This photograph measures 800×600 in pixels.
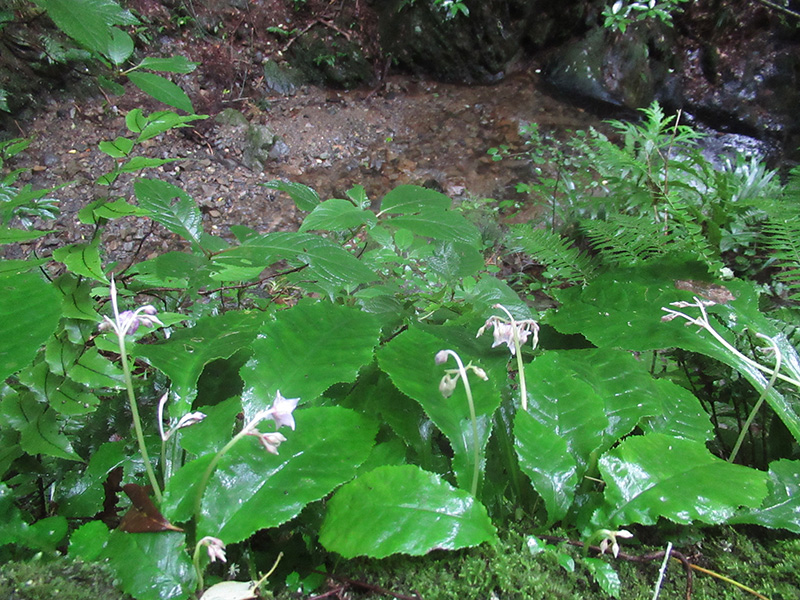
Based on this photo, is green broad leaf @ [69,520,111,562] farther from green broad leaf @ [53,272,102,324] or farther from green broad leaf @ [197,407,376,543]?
green broad leaf @ [53,272,102,324]

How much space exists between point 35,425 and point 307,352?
521 mm

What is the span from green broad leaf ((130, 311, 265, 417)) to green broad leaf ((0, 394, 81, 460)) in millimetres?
184

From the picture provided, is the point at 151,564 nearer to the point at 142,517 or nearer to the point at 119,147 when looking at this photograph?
the point at 142,517

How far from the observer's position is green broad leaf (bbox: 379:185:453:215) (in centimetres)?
131

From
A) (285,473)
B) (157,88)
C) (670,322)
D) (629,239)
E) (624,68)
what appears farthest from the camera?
(624,68)

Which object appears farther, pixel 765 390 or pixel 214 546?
pixel 765 390

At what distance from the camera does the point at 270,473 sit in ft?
2.41

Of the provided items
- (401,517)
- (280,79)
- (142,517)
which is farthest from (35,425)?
(280,79)

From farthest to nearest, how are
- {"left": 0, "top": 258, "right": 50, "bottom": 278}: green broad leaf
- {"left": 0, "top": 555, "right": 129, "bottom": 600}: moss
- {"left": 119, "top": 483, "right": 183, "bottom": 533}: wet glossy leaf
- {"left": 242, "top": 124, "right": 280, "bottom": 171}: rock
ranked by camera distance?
{"left": 242, "top": 124, "right": 280, "bottom": 171}: rock < {"left": 0, "top": 258, "right": 50, "bottom": 278}: green broad leaf < {"left": 119, "top": 483, "right": 183, "bottom": 533}: wet glossy leaf < {"left": 0, "top": 555, "right": 129, "bottom": 600}: moss

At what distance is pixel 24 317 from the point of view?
0.77 m

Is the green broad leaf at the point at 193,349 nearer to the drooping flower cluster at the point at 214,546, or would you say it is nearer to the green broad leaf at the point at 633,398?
the drooping flower cluster at the point at 214,546

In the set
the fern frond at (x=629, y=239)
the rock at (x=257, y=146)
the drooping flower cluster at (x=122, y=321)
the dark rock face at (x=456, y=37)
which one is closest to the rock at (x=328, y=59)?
the dark rock face at (x=456, y=37)

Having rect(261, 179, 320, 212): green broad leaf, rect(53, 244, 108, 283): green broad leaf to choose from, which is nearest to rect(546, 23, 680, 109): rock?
rect(261, 179, 320, 212): green broad leaf

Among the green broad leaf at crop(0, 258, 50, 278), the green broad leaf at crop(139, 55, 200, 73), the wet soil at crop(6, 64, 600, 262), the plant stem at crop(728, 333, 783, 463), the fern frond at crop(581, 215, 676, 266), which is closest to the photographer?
the plant stem at crop(728, 333, 783, 463)
